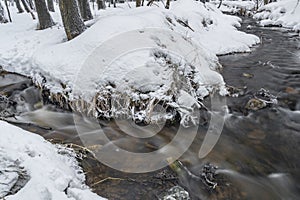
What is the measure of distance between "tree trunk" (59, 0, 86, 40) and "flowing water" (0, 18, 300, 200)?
167 cm

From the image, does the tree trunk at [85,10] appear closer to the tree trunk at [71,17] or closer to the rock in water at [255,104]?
the tree trunk at [71,17]

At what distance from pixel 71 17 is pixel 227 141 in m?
4.53

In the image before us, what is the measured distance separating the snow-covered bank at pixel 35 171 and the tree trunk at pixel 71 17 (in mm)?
3944

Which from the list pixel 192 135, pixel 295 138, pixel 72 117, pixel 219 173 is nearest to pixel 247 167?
pixel 219 173

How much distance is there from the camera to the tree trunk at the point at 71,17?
5.64m

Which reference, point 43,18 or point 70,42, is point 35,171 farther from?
point 43,18

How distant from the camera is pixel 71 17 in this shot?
580 cm

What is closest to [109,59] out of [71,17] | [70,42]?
[70,42]

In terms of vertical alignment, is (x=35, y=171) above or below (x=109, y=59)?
below

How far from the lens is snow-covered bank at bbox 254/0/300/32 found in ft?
47.8

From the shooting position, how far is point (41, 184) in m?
2.10

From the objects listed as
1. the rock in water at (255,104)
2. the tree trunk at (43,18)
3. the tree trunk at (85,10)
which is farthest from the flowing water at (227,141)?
the tree trunk at (85,10)

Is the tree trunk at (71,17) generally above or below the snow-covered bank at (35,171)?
above

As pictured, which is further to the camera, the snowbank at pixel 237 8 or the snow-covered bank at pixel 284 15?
the snowbank at pixel 237 8
